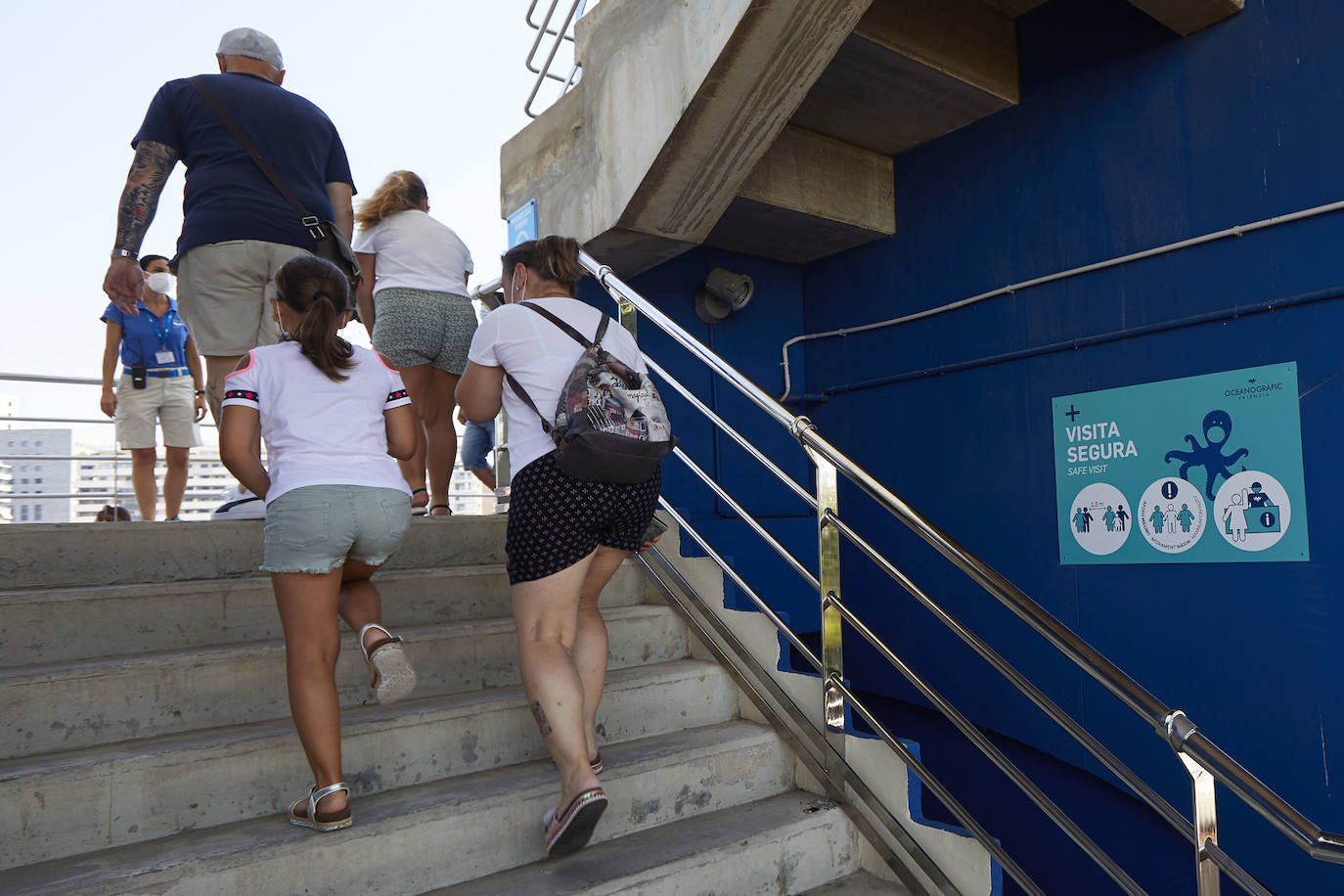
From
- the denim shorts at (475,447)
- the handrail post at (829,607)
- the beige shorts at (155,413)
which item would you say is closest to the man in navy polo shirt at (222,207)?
the beige shorts at (155,413)

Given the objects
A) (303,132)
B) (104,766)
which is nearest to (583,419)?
(104,766)

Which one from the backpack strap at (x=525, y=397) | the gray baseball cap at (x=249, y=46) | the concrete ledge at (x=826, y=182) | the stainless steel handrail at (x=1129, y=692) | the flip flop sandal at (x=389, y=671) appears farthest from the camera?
the concrete ledge at (x=826, y=182)

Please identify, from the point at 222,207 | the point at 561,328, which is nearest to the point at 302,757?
the point at 561,328

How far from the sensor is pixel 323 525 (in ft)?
5.87

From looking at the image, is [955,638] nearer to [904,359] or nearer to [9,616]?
[904,359]

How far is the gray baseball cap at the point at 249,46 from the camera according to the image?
284cm

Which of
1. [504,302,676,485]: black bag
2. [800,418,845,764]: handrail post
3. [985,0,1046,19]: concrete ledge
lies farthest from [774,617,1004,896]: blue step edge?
[985,0,1046,19]: concrete ledge

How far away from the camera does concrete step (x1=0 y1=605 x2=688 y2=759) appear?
1.88 meters

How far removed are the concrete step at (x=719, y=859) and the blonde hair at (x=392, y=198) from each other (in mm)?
2582

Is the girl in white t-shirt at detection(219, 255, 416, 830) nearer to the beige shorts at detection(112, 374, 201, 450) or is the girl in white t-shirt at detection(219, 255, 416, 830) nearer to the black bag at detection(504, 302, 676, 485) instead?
the black bag at detection(504, 302, 676, 485)

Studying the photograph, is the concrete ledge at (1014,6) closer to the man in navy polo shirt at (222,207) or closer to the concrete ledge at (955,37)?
the concrete ledge at (955,37)

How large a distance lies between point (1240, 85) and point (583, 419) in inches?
135

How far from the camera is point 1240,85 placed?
3611mm

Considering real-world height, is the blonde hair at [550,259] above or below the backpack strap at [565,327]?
above
